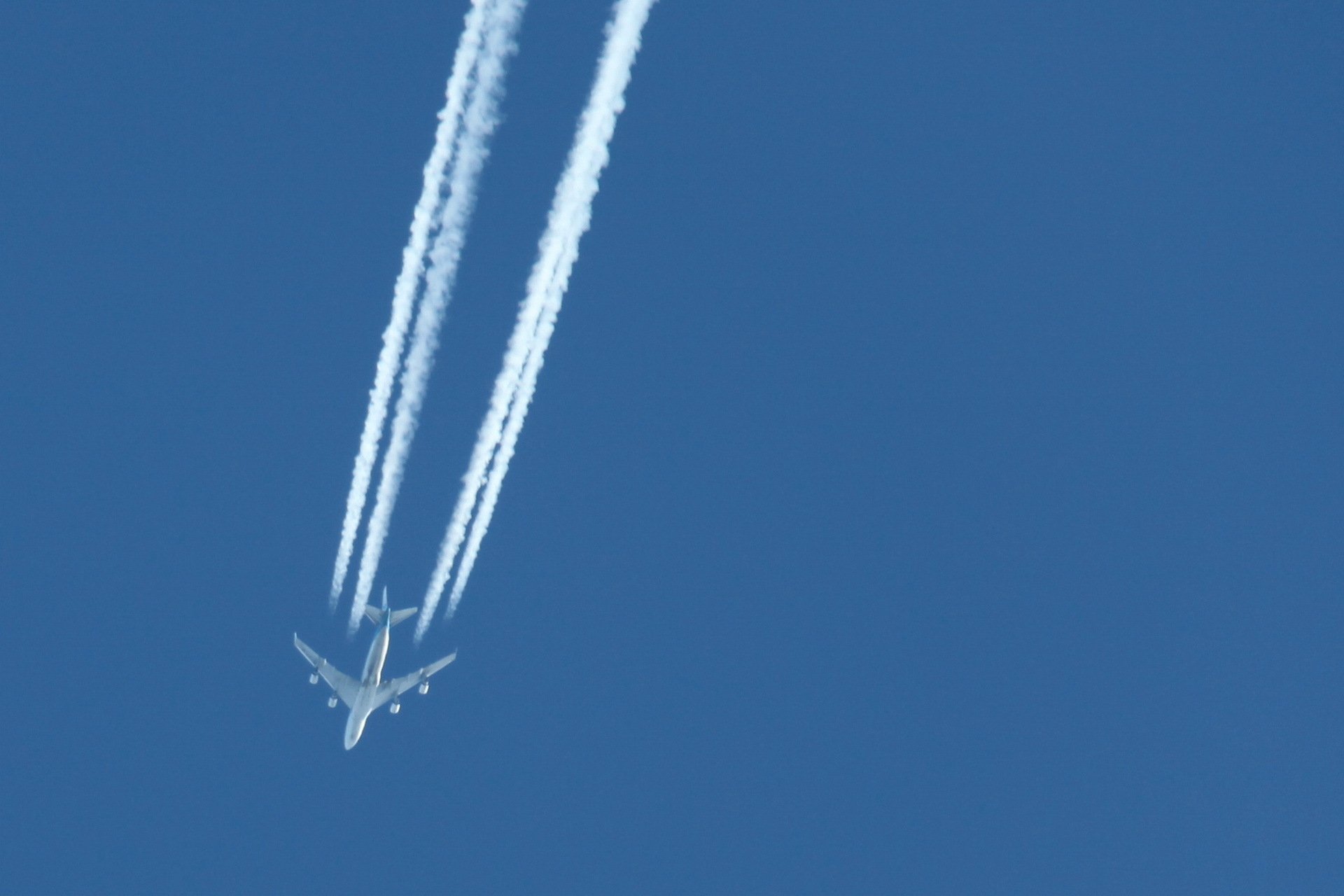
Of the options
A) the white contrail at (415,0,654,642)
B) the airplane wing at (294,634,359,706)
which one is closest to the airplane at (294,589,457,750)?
the airplane wing at (294,634,359,706)

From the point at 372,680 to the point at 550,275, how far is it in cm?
1351

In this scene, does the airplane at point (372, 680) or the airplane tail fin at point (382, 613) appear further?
the airplane at point (372, 680)

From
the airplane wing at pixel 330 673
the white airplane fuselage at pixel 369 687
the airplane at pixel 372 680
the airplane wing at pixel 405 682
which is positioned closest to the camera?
the airplane at pixel 372 680

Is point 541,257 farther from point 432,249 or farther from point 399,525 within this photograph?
point 399,525

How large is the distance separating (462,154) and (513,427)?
21.6ft

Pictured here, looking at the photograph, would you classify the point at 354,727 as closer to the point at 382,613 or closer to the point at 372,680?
the point at 372,680

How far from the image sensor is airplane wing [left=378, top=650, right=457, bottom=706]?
43.8 meters

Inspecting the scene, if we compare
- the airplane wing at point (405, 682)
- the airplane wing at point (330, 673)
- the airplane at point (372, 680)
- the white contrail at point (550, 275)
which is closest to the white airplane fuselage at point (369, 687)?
the airplane at point (372, 680)

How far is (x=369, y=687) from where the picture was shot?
1699 inches

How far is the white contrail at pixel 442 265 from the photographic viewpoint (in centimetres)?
3572

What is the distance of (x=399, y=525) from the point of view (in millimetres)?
44969

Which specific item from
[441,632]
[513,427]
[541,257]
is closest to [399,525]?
[441,632]

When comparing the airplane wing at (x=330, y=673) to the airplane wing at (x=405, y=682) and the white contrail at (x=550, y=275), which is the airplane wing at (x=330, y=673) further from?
the white contrail at (x=550, y=275)

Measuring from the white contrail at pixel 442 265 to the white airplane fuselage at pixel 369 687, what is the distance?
11.1ft
